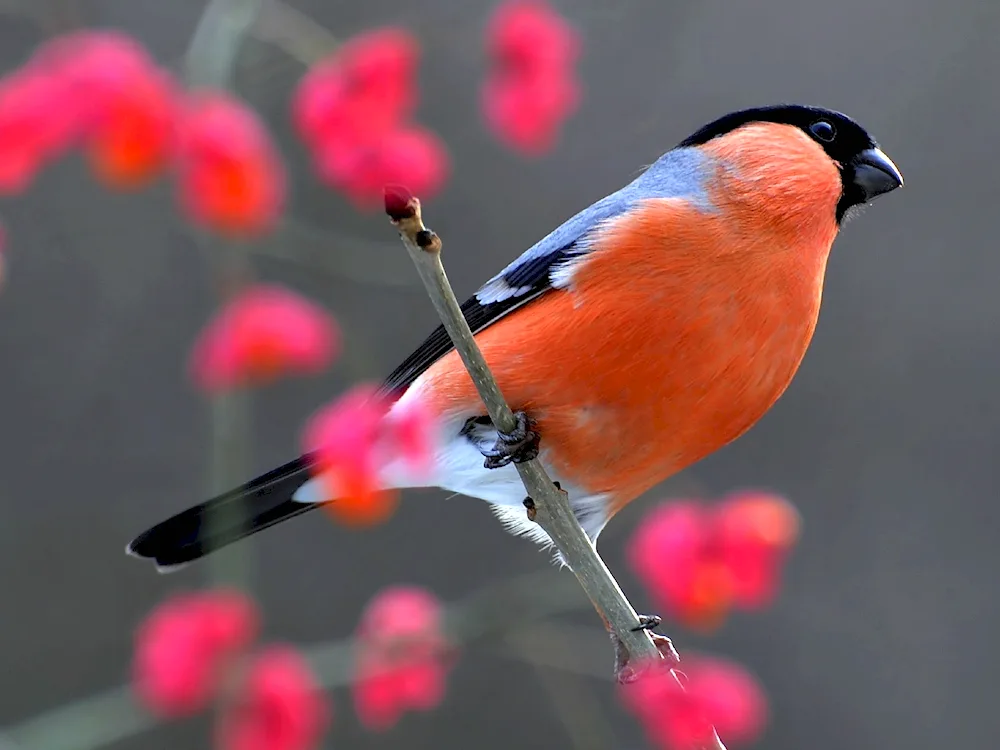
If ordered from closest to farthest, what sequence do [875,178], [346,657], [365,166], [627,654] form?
→ [365,166]
[346,657]
[627,654]
[875,178]

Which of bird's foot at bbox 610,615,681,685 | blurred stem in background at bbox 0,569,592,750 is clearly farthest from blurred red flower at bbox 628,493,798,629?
blurred stem in background at bbox 0,569,592,750

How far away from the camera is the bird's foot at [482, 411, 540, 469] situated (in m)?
1.59

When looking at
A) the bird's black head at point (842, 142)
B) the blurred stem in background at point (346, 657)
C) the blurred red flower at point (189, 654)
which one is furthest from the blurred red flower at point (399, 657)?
the bird's black head at point (842, 142)

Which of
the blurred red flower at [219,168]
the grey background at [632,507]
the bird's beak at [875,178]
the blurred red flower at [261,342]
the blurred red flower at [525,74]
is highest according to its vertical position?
the blurred red flower at [219,168]

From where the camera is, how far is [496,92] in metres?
1.75

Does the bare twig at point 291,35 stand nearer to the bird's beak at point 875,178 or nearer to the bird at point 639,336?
the bird at point 639,336

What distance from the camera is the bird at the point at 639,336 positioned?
1.72m

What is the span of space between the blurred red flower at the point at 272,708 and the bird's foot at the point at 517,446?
1.11 ft

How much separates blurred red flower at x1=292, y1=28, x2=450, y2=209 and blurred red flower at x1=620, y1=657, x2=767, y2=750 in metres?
0.64

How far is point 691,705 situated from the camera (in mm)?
1565

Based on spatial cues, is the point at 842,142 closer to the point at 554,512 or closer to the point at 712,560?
the point at 712,560

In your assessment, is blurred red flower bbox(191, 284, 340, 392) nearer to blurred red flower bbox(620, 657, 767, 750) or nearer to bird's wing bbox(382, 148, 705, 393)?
bird's wing bbox(382, 148, 705, 393)

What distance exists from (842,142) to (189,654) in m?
1.17

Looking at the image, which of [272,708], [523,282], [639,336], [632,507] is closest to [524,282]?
[523,282]
